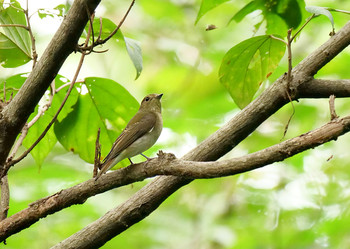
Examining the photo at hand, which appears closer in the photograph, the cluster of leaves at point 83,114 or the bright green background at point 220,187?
the cluster of leaves at point 83,114

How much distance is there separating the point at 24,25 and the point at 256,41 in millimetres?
929

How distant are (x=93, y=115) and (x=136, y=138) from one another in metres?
0.37

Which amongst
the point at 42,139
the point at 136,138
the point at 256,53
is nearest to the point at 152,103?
the point at 136,138

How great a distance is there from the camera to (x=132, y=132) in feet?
8.74

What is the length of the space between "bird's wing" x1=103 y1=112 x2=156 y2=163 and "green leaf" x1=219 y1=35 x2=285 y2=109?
0.54 metres

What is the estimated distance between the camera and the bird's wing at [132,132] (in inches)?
95.6

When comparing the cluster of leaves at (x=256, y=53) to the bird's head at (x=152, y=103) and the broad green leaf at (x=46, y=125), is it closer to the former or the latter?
the broad green leaf at (x=46, y=125)

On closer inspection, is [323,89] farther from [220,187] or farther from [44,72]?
[220,187]

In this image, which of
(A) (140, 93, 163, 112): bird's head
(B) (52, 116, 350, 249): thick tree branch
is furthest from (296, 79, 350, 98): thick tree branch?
(A) (140, 93, 163, 112): bird's head

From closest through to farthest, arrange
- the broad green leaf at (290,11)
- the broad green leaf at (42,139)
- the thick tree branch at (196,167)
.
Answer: the thick tree branch at (196,167) < the broad green leaf at (290,11) < the broad green leaf at (42,139)

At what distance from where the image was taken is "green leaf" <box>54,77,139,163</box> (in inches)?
93.4

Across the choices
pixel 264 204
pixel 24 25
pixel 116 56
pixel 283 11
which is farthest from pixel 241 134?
pixel 116 56

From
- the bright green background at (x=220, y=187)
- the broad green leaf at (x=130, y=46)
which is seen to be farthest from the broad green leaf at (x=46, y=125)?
the bright green background at (x=220, y=187)

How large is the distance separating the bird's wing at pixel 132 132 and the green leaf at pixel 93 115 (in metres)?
0.05
